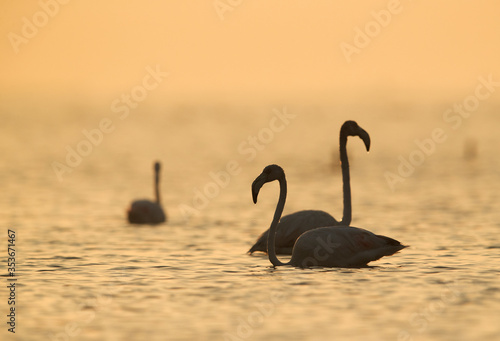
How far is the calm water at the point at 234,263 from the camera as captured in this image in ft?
41.5

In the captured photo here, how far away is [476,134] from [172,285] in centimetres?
6005

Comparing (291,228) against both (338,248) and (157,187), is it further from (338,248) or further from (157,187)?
(157,187)

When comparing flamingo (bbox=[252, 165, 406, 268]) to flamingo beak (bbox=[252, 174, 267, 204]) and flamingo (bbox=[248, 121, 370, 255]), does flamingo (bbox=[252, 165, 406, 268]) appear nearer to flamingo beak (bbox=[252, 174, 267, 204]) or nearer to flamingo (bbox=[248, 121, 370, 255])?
flamingo beak (bbox=[252, 174, 267, 204])

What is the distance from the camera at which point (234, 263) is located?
17.4 meters
